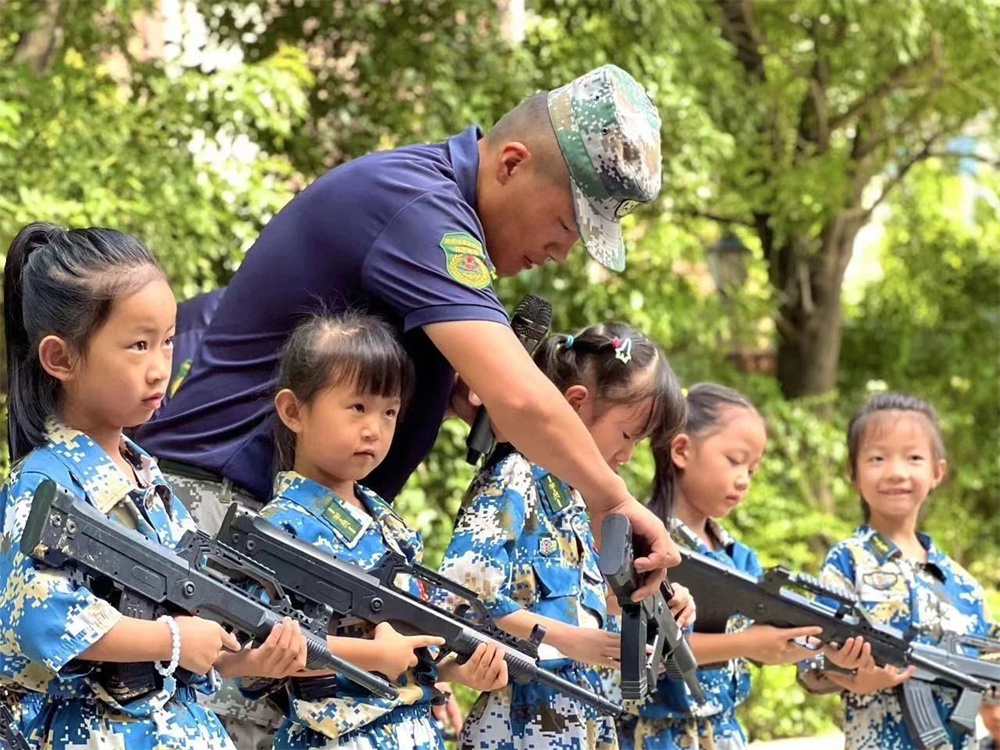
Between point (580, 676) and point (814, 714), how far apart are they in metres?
4.75

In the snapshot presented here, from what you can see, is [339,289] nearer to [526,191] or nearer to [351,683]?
[526,191]

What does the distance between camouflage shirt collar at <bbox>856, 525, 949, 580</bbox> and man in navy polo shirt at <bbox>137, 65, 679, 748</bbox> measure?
166cm

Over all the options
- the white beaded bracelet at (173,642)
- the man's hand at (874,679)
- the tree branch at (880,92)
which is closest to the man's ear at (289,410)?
the white beaded bracelet at (173,642)

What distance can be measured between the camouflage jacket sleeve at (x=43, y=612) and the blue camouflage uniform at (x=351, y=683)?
65cm

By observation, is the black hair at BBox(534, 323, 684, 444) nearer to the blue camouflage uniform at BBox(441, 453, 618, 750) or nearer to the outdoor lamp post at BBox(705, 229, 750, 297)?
the blue camouflage uniform at BBox(441, 453, 618, 750)

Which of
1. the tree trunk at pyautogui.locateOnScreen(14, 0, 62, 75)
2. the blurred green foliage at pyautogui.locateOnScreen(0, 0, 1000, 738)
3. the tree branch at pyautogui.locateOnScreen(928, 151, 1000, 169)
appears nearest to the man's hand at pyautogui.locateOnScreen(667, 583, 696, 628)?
the blurred green foliage at pyautogui.locateOnScreen(0, 0, 1000, 738)

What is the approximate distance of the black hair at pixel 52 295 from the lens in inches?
109

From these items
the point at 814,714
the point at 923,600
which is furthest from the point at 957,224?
the point at 923,600

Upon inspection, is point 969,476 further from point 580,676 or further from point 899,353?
point 580,676

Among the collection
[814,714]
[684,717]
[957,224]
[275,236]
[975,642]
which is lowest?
[814,714]

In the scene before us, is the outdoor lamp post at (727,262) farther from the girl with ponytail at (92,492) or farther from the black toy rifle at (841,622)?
the girl with ponytail at (92,492)

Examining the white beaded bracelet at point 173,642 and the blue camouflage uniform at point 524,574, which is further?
the blue camouflage uniform at point 524,574

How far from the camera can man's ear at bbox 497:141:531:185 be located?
3.47 m

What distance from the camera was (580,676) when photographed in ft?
12.2
